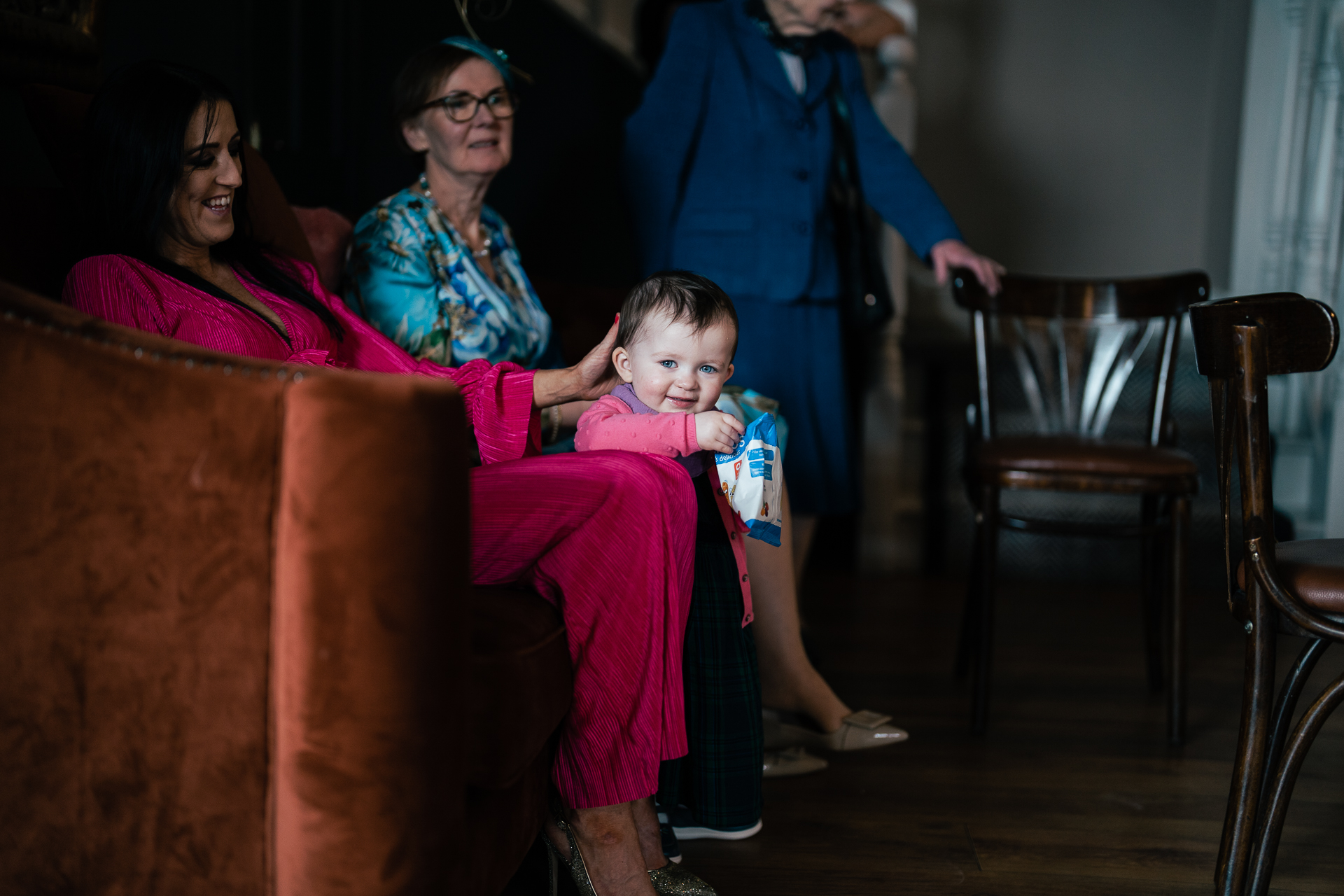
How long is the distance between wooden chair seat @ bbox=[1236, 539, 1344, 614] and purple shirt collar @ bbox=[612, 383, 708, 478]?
0.69 metres

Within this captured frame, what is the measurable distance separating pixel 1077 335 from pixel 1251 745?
1276 millimetres

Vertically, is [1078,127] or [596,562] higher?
[1078,127]

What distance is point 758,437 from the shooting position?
124 cm

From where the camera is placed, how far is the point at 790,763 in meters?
1.80

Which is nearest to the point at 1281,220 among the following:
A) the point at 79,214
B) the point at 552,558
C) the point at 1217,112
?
the point at 1217,112

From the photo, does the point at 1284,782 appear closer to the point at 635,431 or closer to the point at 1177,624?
the point at 1177,624

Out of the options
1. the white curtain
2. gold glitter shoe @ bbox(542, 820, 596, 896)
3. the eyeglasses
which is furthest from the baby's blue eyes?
the white curtain

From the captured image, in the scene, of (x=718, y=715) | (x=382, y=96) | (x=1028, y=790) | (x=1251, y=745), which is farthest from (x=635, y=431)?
(x=382, y=96)

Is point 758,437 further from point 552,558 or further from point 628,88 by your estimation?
point 628,88

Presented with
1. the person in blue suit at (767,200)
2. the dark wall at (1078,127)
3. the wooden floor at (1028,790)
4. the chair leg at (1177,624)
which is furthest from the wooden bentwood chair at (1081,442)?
the dark wall at (1078,127)

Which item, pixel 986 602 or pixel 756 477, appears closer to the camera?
pixel 756 477

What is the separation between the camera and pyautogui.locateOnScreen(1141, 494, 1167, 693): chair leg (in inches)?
88.7

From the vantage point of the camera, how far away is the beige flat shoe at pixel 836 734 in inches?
72.8

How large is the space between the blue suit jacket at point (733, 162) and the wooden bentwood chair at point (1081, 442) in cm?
40
